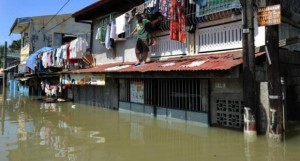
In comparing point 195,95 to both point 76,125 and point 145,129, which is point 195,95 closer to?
point 145,129

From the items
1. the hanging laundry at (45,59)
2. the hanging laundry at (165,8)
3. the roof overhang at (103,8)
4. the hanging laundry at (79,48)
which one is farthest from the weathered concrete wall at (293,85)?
the hanging laundry at (45,59)

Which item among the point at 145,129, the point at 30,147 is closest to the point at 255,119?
the point at 145,129

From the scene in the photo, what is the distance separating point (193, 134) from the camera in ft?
32.8

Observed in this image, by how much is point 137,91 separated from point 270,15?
815 centimetres

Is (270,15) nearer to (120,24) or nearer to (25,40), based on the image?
(120,24)

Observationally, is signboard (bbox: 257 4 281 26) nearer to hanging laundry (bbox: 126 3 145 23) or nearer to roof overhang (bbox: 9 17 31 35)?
hanging laundry (bbox: 126 3 145 23)

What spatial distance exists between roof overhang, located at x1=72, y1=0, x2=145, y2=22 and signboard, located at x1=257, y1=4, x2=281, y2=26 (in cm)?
876

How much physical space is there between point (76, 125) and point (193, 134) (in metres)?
4.74

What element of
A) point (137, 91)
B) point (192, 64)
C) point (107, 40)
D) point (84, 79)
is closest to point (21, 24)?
point (84, 79)

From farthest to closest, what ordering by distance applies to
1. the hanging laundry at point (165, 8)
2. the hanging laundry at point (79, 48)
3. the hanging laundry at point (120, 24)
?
1. the hanging laundry at point (79, 48)
2. the hanging laundry at point (120, 24)
3. the hanging laundry at point (165, 8)

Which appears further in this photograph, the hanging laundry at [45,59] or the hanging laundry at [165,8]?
the hanging laundry at [45,59]

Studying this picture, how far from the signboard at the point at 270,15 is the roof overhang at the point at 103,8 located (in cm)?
876

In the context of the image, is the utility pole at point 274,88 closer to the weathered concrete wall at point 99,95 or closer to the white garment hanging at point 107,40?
the weathered concrete wall at point 99,95

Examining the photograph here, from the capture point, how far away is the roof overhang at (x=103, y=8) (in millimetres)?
17427
